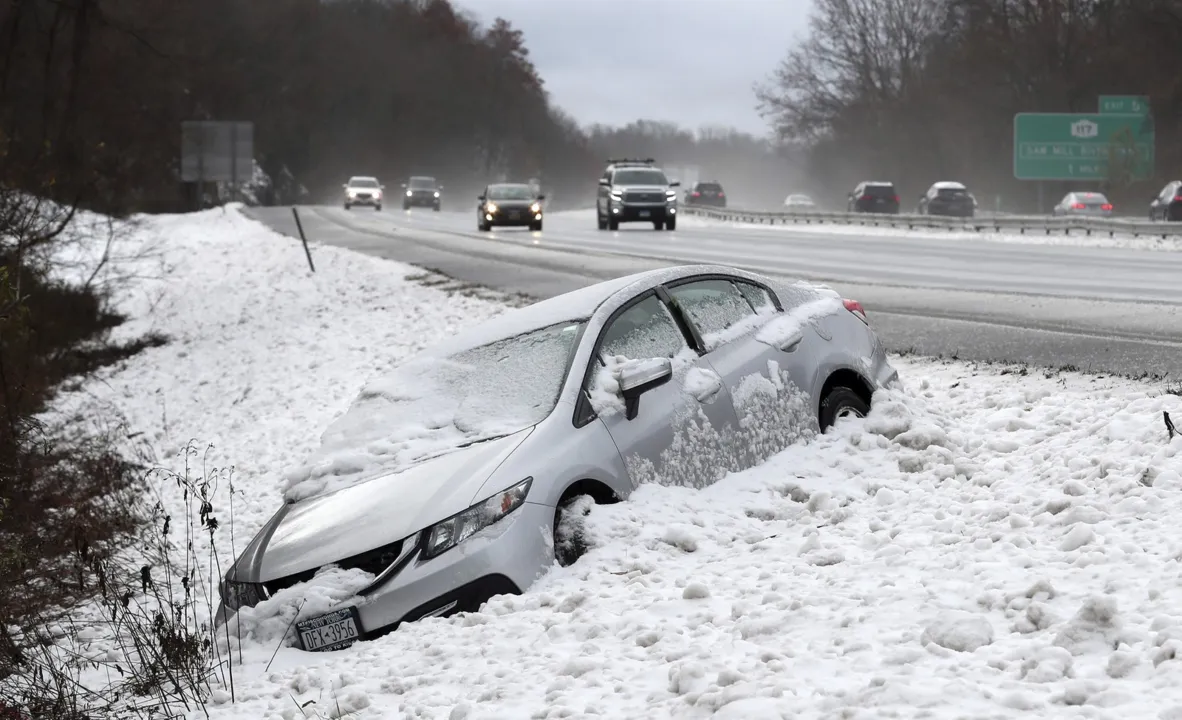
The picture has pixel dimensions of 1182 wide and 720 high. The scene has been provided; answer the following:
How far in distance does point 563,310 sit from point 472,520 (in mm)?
1968

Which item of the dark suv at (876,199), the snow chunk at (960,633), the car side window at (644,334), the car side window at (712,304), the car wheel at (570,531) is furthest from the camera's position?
the dark suv at (876,199)

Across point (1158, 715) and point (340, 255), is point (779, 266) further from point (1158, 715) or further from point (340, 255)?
point (1158, 715)

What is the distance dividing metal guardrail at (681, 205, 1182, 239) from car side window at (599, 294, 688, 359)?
26.0 metres

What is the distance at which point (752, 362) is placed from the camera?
7879 mm

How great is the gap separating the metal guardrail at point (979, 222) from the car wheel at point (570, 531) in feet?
89.8

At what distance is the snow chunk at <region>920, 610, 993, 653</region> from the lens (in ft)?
16.0

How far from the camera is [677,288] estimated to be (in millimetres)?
7961

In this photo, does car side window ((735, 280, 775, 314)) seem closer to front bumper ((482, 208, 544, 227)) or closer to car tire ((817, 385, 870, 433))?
car tire ((817, 385, 870, 433))

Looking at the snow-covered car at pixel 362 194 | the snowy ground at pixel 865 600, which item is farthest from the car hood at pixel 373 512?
the snow-covered car at pixel 362 194

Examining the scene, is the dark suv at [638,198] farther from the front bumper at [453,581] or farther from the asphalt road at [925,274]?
the front bumper at [453,581]

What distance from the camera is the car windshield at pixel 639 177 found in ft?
140

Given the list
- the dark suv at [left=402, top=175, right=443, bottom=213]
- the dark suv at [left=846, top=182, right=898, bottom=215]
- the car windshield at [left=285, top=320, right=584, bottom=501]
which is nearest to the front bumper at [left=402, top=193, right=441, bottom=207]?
the dark suv at [left=402, top=175, right=443, bottom=213]

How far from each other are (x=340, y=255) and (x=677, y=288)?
25012 millimetres

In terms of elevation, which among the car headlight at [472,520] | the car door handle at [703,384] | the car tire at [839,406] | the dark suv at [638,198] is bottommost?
the car headlight at [472,520]
